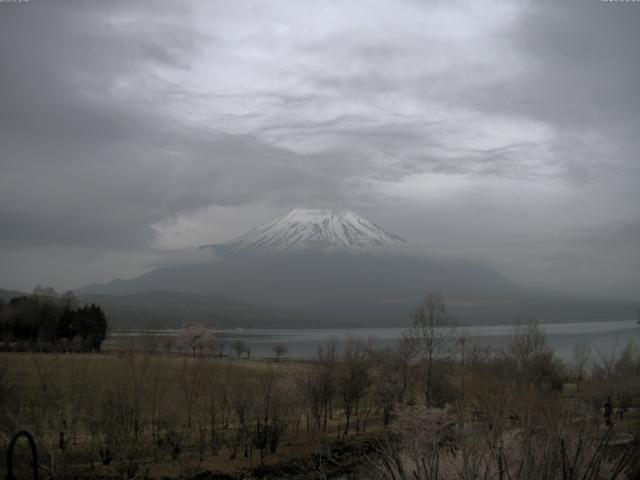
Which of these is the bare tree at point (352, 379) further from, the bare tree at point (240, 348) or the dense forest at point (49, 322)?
the bare tree at point (240, 348)

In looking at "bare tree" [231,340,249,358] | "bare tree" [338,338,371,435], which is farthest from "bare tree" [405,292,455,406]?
"bare tree" [231,340,249,358]

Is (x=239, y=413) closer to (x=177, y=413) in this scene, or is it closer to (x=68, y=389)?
(x=177, y=413)

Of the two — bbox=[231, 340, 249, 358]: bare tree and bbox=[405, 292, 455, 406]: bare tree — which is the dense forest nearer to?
bbox=[231, 340, 249, 358]: bare tree

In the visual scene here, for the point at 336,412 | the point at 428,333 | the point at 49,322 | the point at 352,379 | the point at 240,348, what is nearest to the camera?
the point at 352,379

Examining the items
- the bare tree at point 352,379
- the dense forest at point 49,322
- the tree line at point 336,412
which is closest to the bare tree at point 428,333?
the tree line at point 336,412

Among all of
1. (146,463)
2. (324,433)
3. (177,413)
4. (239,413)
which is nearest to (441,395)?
(324,433)

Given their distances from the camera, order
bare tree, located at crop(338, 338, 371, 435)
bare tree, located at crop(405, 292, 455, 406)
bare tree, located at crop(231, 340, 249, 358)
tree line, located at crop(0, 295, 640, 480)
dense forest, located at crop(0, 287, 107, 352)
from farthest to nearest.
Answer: bare tree, located at crop(231, 340, 249, 358), dense forest, located at crop(0, 287, 107, 352), bare tree, located at crop(405, 292, 455, 406), bare tree, located at crop(338, 338, 371, 435), tree line, located at crop(0, 295, 640, 480)

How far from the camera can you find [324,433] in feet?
124

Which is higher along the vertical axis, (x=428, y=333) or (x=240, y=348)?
(x=428, y=333)

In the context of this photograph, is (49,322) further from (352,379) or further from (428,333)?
(428,333)

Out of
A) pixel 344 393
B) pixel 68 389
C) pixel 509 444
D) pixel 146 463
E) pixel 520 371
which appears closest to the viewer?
pixel 509 444

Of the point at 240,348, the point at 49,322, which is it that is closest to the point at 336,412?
the point at 240,348

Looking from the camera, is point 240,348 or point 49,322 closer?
point 49,322

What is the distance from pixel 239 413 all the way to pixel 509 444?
767 inches
